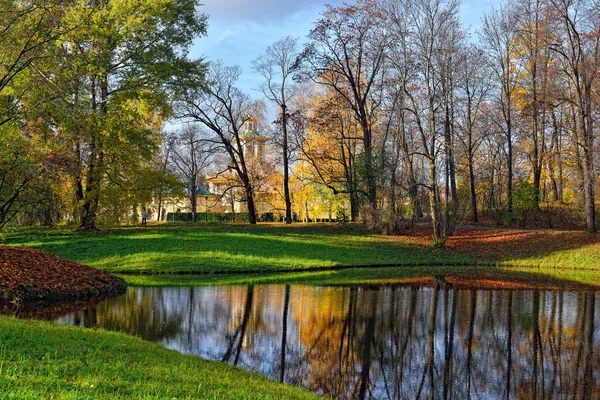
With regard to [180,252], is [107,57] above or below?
above

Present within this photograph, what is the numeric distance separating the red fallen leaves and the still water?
37.6 inches

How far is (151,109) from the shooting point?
2516 cm

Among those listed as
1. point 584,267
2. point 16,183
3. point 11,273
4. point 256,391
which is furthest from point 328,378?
point 584,267

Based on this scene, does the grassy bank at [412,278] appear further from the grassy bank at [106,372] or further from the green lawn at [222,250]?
the grassy bank at [106,372]

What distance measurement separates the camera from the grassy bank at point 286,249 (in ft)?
67.4

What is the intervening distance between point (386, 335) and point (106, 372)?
595 cm

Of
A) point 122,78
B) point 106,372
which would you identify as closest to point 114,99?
point 122,78

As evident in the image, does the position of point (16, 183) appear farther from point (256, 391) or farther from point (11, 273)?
point (256, 391)

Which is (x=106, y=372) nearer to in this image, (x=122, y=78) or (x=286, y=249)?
(x=286, y=249)

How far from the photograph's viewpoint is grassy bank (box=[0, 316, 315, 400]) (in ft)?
15.6

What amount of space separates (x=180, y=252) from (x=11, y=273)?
349 inches

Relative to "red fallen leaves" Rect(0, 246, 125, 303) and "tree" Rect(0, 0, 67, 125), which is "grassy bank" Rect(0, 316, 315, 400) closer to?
"red fallen leaves" Rect(0, 246, 125, 303)

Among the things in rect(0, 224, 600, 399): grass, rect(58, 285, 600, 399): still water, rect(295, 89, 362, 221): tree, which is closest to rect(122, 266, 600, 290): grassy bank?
rect(0, 224, 600, 399): grass

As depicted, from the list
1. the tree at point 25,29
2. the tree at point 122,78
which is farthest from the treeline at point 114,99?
the tree at point 25,29
